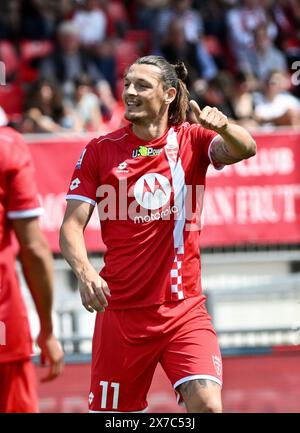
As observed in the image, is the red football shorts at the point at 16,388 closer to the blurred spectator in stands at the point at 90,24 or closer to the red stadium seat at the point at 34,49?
the red stadium seat at the point at 34,49

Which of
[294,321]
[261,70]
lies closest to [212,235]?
[294,321]

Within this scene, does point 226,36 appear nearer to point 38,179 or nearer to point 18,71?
point 18,71

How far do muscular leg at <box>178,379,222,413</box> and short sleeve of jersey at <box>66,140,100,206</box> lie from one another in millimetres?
1225

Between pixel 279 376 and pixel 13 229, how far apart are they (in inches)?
237

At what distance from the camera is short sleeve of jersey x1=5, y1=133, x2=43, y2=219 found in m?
5.64

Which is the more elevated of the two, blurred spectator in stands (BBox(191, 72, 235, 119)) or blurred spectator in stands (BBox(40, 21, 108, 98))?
blurred spectator in stands (BBox(40, 21, 108, 98))

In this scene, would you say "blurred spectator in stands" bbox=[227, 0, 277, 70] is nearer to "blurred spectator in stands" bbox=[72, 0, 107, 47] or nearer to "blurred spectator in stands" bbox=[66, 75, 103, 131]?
"blurred spectator in stands" bbox=[72, 0, 107, 47]

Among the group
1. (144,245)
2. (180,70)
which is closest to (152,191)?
(144,245)

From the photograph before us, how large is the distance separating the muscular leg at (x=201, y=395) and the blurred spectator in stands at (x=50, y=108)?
27.3ft

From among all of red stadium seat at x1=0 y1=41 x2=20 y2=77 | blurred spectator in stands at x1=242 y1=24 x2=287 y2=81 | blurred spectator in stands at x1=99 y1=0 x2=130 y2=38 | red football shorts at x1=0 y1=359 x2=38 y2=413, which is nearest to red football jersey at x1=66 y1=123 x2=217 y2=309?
red football shorts at x1=0 y1=359 x2=38 y2=413

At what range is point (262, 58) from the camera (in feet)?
56.0

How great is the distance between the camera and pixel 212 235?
525 inches

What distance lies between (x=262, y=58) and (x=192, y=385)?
37.4ft

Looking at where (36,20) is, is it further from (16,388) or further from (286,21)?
(16,388)
